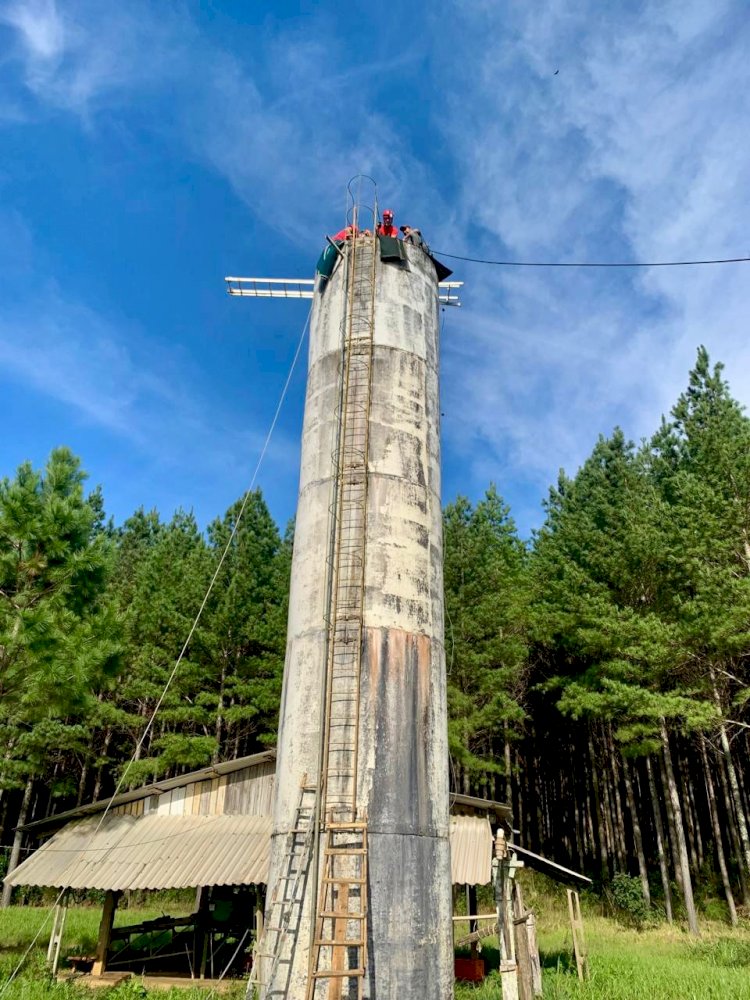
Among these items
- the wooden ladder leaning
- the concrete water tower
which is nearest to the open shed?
the concrete water tower

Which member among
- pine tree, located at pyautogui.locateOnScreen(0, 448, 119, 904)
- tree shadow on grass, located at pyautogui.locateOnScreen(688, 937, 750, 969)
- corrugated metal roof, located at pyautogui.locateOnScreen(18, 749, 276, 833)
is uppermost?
pine tree, located at pyautogui.locateOnScreen(0, 448, 119, 904)

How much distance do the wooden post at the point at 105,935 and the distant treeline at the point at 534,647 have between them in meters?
4.36

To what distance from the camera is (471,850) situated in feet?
52.1

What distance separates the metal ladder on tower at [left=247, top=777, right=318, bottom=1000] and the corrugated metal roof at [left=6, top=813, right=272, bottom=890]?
19.5ft

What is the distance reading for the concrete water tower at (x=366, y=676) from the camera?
7.57 m

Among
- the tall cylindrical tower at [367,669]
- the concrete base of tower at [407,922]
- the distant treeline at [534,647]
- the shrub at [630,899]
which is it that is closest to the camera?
the concrete base of tower at [407,922]

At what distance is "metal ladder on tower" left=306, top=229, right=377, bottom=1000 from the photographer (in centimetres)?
727

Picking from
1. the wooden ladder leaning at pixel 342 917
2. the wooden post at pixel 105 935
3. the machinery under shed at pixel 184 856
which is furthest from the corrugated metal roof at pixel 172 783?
the wooden ladder leaning at pixel 342 917

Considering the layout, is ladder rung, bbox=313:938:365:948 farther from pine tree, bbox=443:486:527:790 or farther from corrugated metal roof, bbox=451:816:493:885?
pine tree, bbox=443:486:527:790

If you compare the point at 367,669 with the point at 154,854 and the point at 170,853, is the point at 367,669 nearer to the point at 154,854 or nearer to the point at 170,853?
the point at 170,853

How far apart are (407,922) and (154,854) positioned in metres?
9.64

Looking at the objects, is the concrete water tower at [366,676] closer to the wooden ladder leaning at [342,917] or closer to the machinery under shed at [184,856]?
the wooden ladder leaning at [342,917]

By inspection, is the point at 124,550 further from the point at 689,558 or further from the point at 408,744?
the point at 408,744

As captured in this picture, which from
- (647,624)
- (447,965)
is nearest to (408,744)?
(447,965)
